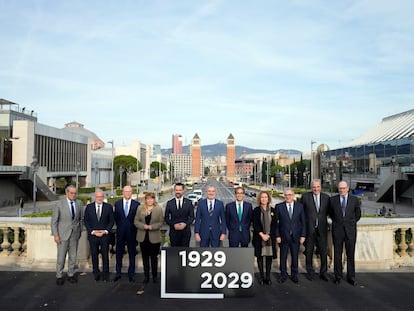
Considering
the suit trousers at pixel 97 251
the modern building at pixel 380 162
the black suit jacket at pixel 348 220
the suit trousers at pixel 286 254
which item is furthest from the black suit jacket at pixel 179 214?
the modern building at pixel 380 162

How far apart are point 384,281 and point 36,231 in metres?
6.78

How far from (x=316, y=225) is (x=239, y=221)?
1493mm

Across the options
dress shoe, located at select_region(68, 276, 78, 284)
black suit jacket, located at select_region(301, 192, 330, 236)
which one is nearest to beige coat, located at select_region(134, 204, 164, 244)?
dress shoe, located at select_region(68, 276, 78, 284)

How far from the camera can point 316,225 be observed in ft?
24.3

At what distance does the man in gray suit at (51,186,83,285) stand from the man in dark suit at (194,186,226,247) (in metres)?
2.29

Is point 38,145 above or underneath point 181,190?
above

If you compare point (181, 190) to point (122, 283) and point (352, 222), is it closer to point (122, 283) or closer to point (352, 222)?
point (122, 283)

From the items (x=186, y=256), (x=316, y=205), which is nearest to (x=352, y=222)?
(x=316, y=205)

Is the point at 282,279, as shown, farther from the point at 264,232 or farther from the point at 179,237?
the point at 179,237

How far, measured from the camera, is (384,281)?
702cm

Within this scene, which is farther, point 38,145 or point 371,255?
point 38,145

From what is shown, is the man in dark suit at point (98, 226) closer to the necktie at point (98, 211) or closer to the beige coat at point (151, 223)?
the necktie at point (98, 211)

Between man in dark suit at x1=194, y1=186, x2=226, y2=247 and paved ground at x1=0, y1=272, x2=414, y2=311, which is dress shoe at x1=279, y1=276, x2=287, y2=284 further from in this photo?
man in dark suit at x1=194, y1=186, x2=226, y2=247

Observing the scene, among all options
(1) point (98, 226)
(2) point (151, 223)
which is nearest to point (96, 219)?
(1) point (98, 226)
